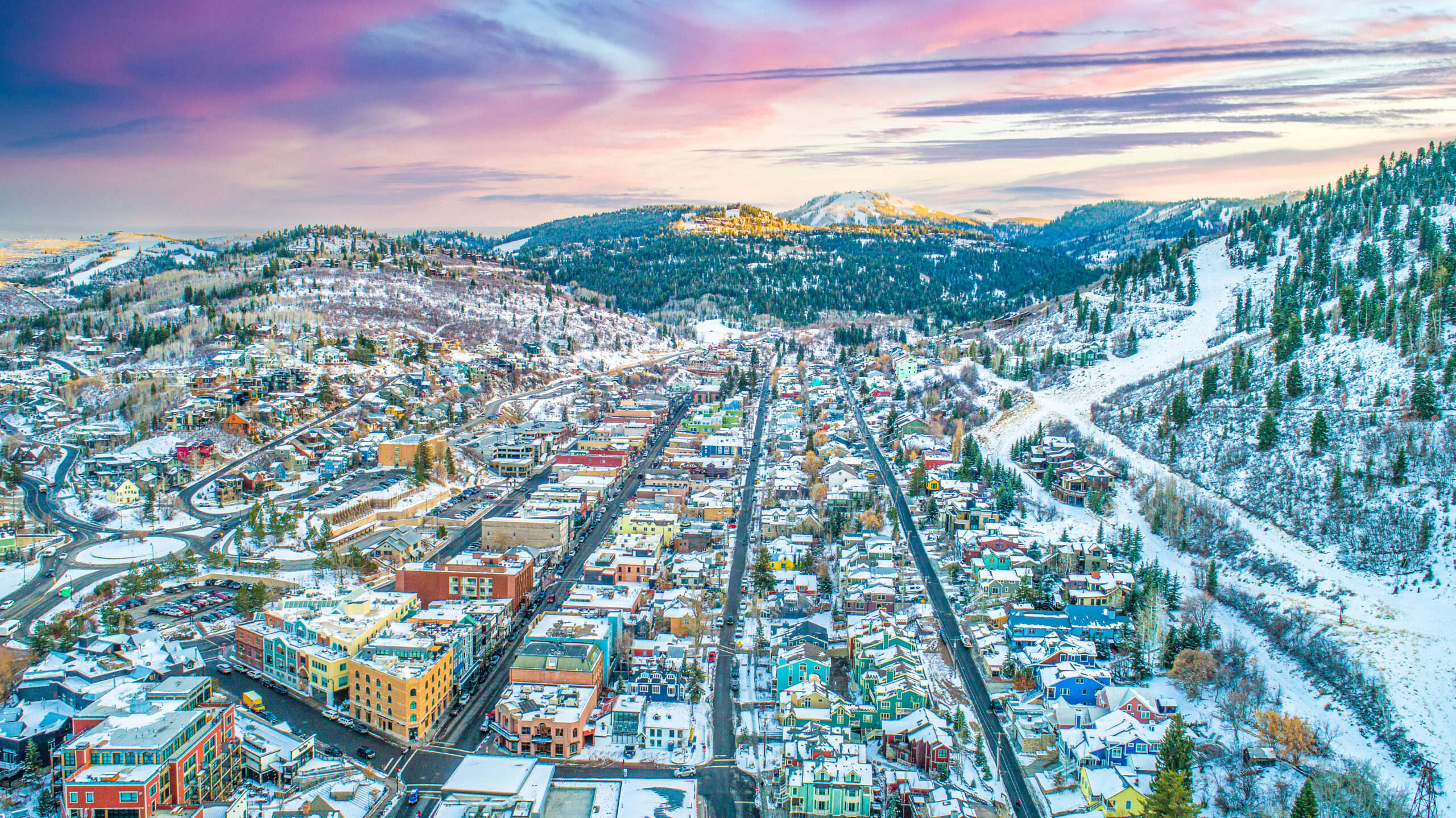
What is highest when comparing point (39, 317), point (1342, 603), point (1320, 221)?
point (1320, 221)

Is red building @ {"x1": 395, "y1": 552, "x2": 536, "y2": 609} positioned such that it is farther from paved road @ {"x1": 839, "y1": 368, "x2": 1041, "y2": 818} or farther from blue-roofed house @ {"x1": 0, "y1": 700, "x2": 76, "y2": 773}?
paved road @ {"x1": 839, "y1": 368, "x2": 1041, "y2": 818}

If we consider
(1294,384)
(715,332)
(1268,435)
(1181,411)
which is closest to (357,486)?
(1181,411)

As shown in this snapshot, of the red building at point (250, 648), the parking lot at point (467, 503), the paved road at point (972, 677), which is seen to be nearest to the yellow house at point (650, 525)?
the parking lot at point (467, 503)

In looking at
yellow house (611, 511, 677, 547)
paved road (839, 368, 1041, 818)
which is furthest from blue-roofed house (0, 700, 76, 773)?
paved road (839, 368, 1041, 818)

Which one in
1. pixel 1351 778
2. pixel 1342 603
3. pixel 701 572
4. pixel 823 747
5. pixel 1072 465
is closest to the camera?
pixel 1351 778

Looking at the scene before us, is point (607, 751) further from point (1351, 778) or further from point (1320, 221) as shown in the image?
point (1320, 221)

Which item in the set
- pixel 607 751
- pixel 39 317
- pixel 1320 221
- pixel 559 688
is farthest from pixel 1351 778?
pixel 39 317
